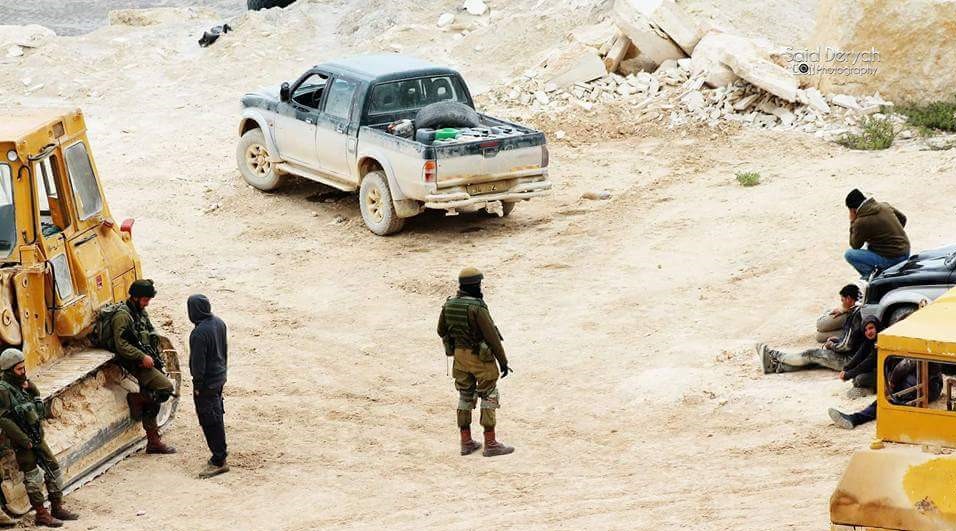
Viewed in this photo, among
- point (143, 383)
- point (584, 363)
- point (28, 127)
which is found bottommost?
point (584, 363)

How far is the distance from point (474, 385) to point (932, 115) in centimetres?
1060

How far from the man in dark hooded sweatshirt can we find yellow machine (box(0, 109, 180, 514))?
0.71 meters

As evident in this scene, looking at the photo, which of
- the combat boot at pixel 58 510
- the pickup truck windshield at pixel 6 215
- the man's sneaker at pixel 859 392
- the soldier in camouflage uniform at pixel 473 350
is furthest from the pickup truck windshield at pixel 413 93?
the combat boot at pixel 58 510

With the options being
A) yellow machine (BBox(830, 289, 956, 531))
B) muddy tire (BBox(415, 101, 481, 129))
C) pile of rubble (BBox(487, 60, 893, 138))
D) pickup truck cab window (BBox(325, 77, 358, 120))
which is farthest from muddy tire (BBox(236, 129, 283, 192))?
yellow machine (BBox(830, 289, 956, 531))

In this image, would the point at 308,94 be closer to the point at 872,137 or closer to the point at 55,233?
the point at 872,137

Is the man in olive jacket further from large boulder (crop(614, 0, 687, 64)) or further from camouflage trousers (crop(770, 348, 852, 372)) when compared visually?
large boulder (crop(614, 0, 687, 64))

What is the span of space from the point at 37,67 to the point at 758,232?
1565 cm

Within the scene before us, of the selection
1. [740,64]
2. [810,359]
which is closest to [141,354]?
[810,359]

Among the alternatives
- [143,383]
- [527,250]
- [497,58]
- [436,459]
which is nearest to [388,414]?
[436,459]

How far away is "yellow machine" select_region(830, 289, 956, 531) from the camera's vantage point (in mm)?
7492

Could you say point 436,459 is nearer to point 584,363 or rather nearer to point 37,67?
point 584,363

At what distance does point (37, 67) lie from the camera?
1054 inches

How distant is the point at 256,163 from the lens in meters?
19.6

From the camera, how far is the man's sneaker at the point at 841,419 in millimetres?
10555
